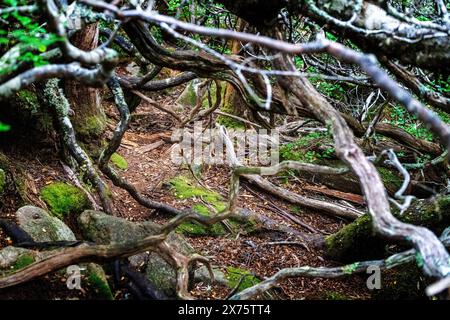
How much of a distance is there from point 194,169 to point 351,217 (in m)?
2.80

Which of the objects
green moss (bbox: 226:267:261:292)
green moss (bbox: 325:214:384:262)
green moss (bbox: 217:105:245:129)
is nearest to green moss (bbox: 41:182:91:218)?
green moss (bbox: 226:267:261:292)

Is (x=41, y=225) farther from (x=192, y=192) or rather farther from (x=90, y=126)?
(x=192, y=192)

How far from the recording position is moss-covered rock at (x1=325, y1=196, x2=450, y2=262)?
15.5ft

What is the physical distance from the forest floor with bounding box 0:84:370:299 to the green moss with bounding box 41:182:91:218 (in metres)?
0.12

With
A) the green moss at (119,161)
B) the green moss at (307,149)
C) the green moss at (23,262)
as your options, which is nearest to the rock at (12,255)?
the green moss at (23,262)

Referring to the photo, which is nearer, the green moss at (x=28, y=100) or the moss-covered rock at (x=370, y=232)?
the moss-covered rock at (x=370, y=232)

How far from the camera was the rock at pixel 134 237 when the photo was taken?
4051 mm

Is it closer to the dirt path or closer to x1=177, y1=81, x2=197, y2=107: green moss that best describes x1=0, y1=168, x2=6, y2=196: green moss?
the dirt path

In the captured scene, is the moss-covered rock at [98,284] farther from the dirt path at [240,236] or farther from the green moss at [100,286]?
the dirt path at [240,236]

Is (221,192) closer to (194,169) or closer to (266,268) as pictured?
(194,169)

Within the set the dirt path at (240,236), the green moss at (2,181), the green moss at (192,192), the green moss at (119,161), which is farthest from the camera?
the green moss at (119,161)

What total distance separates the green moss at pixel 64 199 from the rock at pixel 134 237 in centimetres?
51
